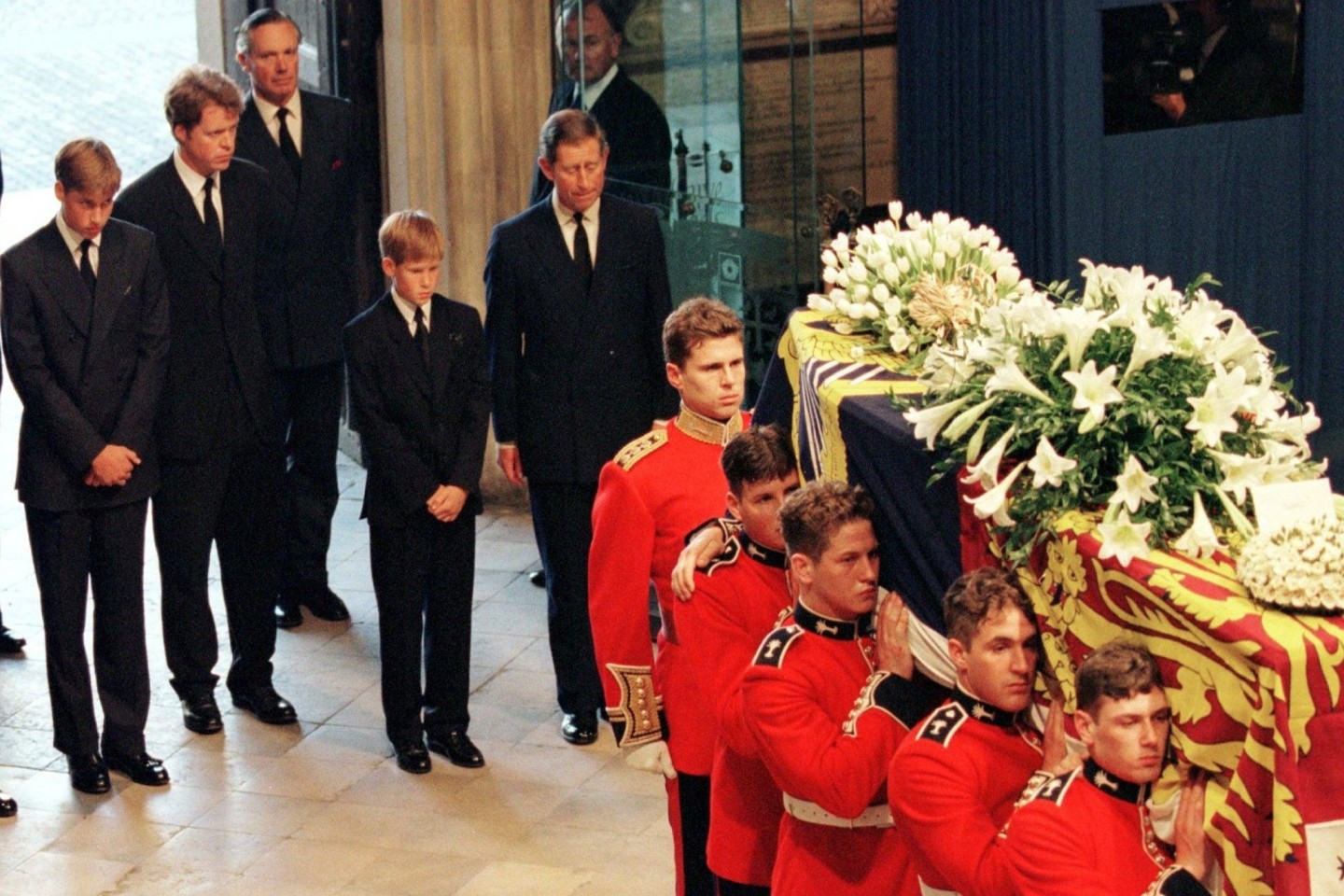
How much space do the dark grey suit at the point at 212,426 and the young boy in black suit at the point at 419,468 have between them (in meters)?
0.53

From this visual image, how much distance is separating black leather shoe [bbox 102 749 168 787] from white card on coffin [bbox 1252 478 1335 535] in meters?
3.80

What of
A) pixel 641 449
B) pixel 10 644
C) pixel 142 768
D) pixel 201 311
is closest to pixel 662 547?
pixel 641 449

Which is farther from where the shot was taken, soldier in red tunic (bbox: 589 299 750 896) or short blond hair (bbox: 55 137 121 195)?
short blond hair (bbox: 55 137 121 195)

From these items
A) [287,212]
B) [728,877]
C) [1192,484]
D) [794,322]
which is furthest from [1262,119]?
[1192,484]

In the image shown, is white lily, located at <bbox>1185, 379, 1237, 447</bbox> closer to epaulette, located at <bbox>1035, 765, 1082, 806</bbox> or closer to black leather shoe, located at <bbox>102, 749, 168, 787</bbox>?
epaulette, located at <bbox>1035, 765, 1082, 806</bbox>

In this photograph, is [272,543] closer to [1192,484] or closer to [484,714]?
[484,714]

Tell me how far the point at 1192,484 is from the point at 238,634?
4.00m

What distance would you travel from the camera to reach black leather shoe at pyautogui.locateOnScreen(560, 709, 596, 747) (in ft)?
19.3

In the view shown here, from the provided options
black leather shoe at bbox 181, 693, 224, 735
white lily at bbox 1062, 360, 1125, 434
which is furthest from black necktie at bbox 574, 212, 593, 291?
white lily at bbox 1062, 360, 1125, 434

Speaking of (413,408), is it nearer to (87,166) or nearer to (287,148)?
(87,166)

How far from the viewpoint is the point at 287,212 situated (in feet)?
20.4

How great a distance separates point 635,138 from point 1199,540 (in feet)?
15.0

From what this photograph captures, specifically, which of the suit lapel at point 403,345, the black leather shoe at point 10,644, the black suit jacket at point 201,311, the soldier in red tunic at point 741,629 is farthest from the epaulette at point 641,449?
the black leather shoe at point 10,644

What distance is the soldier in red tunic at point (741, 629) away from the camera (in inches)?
145
